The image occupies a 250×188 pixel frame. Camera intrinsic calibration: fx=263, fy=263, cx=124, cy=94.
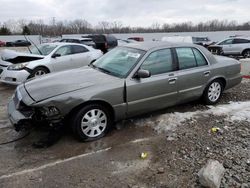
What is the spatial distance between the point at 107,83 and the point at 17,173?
192cm

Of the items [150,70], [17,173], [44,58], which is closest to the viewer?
[17,173]

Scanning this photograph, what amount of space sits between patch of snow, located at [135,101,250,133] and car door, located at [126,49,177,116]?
272 mm

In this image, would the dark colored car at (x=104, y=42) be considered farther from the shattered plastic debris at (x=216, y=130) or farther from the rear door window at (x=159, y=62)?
the shattered plastic debris at (x=216, y=130)

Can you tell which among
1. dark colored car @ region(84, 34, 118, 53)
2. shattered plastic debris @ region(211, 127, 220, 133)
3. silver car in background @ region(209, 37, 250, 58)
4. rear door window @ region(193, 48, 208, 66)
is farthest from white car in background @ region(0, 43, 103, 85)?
silver car in background @ region(209, 37, 250, 58)

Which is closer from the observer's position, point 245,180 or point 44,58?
point 245,180

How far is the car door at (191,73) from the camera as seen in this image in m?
5.33

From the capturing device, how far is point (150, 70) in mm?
4906

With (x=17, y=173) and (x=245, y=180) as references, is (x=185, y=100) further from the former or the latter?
(x=17, y=173)

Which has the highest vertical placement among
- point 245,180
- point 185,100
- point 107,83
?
point 107,83

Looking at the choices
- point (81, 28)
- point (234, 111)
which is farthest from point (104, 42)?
point (81, 28)

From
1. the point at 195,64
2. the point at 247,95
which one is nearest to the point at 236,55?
the point at 247,95

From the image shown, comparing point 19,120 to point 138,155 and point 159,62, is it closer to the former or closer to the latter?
point 138,155

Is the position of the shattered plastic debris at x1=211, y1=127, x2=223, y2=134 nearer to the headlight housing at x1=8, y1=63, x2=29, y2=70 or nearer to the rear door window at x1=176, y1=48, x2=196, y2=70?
the rear door window at x1=176, y1=48, x2=196, y2=70

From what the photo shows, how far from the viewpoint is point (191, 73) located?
17.8ft
